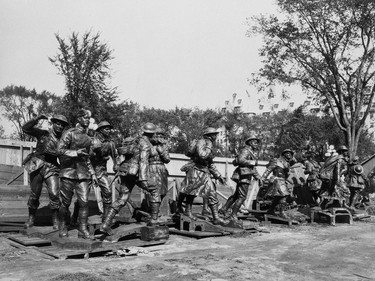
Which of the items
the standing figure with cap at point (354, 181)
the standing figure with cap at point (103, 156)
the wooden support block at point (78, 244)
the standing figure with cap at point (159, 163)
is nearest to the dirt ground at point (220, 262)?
the wooden support block at point (78, 244)

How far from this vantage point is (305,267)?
277 inches

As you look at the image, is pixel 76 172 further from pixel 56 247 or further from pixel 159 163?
pixel 159 163

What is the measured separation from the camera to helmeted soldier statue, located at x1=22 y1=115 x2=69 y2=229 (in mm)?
8828

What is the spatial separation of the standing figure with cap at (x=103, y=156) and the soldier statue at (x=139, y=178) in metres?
0.74

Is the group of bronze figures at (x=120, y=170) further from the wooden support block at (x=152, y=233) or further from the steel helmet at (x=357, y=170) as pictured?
the steel helmet at (x=357, y=170)

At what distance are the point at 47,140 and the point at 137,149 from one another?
176 cm

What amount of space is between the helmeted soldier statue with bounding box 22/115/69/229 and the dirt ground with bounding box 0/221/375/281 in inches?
39.5

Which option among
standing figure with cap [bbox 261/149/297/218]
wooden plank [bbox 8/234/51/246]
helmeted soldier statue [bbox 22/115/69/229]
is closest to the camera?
wooden plank [bbox 8/234/51/246]

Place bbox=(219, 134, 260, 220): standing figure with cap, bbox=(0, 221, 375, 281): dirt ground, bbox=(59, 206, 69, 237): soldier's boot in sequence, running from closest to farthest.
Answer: bbox=(0, 221, 375, 281): dirt ground → bbox=(59, 206, 69, 237): soldier's boot → bbox=(219, 134, 260, 220): standing figure with cap

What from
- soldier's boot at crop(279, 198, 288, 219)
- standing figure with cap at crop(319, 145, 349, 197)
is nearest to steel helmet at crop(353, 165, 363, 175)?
standing figure with cap at crop(319, 145, 349, 197)

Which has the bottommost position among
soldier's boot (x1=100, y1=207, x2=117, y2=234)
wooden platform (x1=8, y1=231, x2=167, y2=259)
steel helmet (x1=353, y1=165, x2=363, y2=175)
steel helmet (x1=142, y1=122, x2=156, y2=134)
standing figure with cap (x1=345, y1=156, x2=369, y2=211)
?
wooden platform (x1=8, y1=231, x2=167, y2=259)

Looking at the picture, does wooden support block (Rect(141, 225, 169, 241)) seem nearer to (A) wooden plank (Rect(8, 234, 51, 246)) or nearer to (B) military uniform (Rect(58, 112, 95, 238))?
(B) military uniform (Rect(58, 112, 95, 238))

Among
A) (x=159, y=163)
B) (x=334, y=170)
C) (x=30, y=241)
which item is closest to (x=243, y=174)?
(x=159, y=163)

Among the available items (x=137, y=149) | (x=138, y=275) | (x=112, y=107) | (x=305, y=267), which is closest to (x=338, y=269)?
(x=305, y=267)
